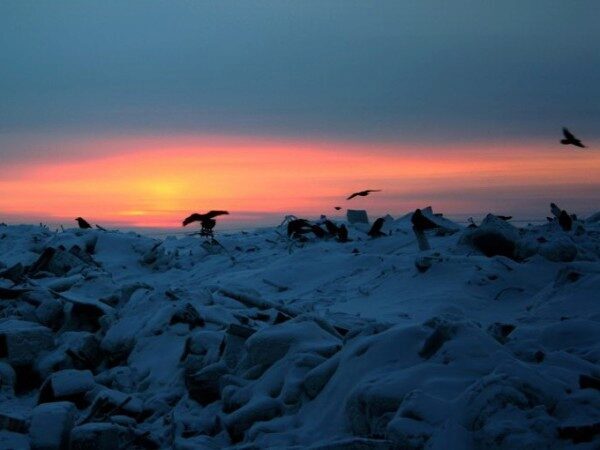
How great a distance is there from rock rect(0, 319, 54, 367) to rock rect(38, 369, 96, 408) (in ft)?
4.02

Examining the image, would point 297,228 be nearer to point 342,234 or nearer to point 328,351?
point 342,234

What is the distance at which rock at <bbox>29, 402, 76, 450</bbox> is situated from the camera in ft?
15.5

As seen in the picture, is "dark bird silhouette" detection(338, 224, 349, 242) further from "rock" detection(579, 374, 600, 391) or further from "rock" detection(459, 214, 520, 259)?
"rock" detection(579, 374, 600, 391)

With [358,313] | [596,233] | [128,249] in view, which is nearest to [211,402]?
[358,313]

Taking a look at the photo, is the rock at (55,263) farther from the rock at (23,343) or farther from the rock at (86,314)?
the rock at (23,343)

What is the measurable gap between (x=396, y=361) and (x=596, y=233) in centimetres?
681

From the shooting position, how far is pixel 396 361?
14.7 ft

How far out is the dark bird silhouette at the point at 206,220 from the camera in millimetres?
11789

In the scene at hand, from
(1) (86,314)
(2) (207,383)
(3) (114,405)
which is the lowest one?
(3) (114,405)

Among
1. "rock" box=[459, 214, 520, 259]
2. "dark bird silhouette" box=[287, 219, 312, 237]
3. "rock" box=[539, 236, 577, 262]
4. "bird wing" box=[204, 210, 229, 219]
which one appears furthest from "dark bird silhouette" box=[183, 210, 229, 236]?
"rock" box=[539, 236, 577, 262]

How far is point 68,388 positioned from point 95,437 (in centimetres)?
131

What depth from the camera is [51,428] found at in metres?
4.76

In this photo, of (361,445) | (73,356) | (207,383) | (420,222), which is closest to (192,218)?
(420,222)

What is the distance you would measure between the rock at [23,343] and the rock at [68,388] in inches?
48.3
